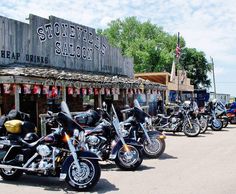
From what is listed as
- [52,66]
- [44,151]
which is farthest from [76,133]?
[52,66]

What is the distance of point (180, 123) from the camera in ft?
49.9

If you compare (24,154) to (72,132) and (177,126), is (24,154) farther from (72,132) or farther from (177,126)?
(177,126)

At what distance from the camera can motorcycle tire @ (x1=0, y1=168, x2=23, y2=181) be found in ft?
23.5

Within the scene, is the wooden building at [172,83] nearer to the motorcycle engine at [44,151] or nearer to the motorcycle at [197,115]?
the motorcycle at [197,115]

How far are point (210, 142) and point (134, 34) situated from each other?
50.3 m

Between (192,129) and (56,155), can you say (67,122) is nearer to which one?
(56,155)

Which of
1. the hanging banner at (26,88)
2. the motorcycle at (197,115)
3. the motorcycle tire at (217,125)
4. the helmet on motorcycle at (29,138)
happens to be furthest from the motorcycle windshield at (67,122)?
the motorcycle tire at (217,125)

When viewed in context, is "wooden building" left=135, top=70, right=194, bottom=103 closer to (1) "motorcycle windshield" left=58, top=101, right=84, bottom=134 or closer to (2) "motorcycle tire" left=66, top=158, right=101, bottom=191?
(1) "motorcycle windshield" left=58, top=101, right=84, bottom=134

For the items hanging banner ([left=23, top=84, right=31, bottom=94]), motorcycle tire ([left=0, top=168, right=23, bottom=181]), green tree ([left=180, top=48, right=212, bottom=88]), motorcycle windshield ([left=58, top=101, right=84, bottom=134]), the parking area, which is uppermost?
green tree ([left=180, top=48, right=212, bottom=88])

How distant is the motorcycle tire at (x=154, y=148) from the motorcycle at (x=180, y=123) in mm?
5104

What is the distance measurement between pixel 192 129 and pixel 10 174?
9.22m

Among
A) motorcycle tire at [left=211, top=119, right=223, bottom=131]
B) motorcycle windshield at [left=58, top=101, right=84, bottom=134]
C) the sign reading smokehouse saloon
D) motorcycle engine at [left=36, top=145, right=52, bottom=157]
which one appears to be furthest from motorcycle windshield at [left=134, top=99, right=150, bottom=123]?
motorcycle tire at [left=211, top=119, right=223, bottom=131]

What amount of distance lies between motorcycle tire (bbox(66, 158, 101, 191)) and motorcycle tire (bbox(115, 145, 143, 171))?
1.79 metres

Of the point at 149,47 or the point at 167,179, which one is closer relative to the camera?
the point at 167,179
